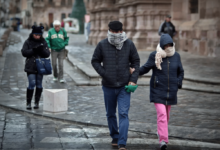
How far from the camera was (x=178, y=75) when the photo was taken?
5977mm

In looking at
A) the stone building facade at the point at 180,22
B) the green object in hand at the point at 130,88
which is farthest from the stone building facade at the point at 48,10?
the green object in hand at the point at 130,88

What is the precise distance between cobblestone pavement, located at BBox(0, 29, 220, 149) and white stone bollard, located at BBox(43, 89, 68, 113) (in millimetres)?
186

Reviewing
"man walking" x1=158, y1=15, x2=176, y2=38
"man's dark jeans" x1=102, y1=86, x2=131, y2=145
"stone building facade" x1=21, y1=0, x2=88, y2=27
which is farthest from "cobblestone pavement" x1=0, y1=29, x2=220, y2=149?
"stone building facade" x1=21, y1=0, x2=88, y2=27

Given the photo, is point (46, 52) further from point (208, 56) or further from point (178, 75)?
point (208, 56)

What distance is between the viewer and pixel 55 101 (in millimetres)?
8102

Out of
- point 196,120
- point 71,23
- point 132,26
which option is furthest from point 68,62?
point 71,23

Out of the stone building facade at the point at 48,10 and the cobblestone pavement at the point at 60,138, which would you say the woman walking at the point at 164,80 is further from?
the stone building facade at the point at 48,10

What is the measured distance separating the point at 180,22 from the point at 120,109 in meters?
15.9

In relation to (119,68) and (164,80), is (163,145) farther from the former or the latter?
(119,68)

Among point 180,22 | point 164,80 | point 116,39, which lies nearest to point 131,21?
point 180,22

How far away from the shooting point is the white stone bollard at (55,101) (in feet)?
26.6

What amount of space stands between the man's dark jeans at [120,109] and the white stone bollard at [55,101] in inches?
90.0

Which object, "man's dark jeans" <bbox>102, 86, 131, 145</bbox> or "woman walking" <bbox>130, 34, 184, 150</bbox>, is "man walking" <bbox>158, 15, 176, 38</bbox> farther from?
"man's dark jeans" <bbox>102, 86, 131, 145</bbox>

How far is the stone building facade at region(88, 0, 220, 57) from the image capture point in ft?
57.7
